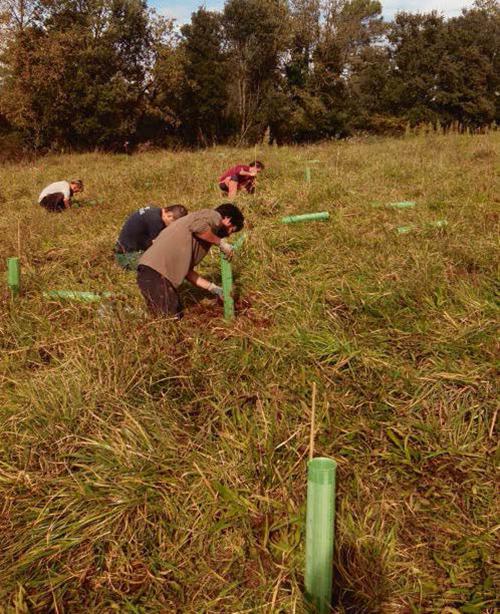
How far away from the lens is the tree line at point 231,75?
17.6 metres

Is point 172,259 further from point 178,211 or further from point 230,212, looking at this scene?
point 178,211

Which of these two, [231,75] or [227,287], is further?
[231,75]

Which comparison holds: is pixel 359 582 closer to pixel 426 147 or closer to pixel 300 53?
pixel 426 147

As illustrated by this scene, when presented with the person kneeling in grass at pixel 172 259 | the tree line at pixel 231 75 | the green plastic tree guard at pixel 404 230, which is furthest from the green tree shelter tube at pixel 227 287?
the tree line at pixel 231 75

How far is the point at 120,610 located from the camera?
6.39 feet

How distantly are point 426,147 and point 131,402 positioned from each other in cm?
980

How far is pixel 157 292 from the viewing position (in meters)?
3.83

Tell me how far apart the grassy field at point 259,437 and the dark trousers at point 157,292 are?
20cm

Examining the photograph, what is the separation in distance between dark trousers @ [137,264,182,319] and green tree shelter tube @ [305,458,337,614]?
2.33 metres

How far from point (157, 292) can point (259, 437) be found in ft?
5.47

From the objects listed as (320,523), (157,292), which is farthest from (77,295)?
(320,523)

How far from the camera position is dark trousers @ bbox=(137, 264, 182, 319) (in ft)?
12.4

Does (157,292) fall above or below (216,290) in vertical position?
above

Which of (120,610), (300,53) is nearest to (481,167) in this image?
(120,610)
